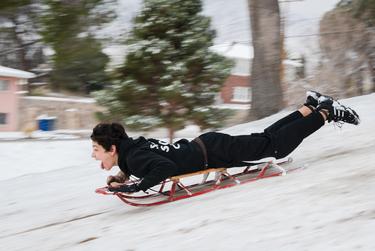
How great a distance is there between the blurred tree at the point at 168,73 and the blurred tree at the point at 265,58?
3.89m

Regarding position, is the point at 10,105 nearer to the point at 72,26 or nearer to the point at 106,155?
the point at 72,26

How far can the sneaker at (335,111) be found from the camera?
4.96m

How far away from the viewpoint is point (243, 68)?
46.6m

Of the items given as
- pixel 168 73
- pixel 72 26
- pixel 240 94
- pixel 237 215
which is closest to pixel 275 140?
pixel 237 215

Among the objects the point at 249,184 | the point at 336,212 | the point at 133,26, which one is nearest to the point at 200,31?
the point at 133,26

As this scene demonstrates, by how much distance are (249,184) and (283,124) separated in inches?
30.5

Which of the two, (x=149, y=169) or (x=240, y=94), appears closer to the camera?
(x=149, y=169)

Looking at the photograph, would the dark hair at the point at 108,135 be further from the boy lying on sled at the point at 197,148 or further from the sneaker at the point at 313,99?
the sneaker at the point at 313,99

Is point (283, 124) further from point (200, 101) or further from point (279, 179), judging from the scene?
point (200, 101)

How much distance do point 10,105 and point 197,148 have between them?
3004 centimetres

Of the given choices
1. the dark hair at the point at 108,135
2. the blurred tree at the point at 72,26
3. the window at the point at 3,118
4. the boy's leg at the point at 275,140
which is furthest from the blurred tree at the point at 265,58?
the window at the point at 3,118

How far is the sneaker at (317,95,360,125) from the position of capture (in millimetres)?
4961

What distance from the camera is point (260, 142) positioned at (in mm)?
4727

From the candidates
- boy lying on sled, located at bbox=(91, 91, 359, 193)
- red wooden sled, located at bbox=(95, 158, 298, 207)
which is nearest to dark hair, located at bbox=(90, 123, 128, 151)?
boy lying on sled, located at bbox=(91, 91, 359, 193)
